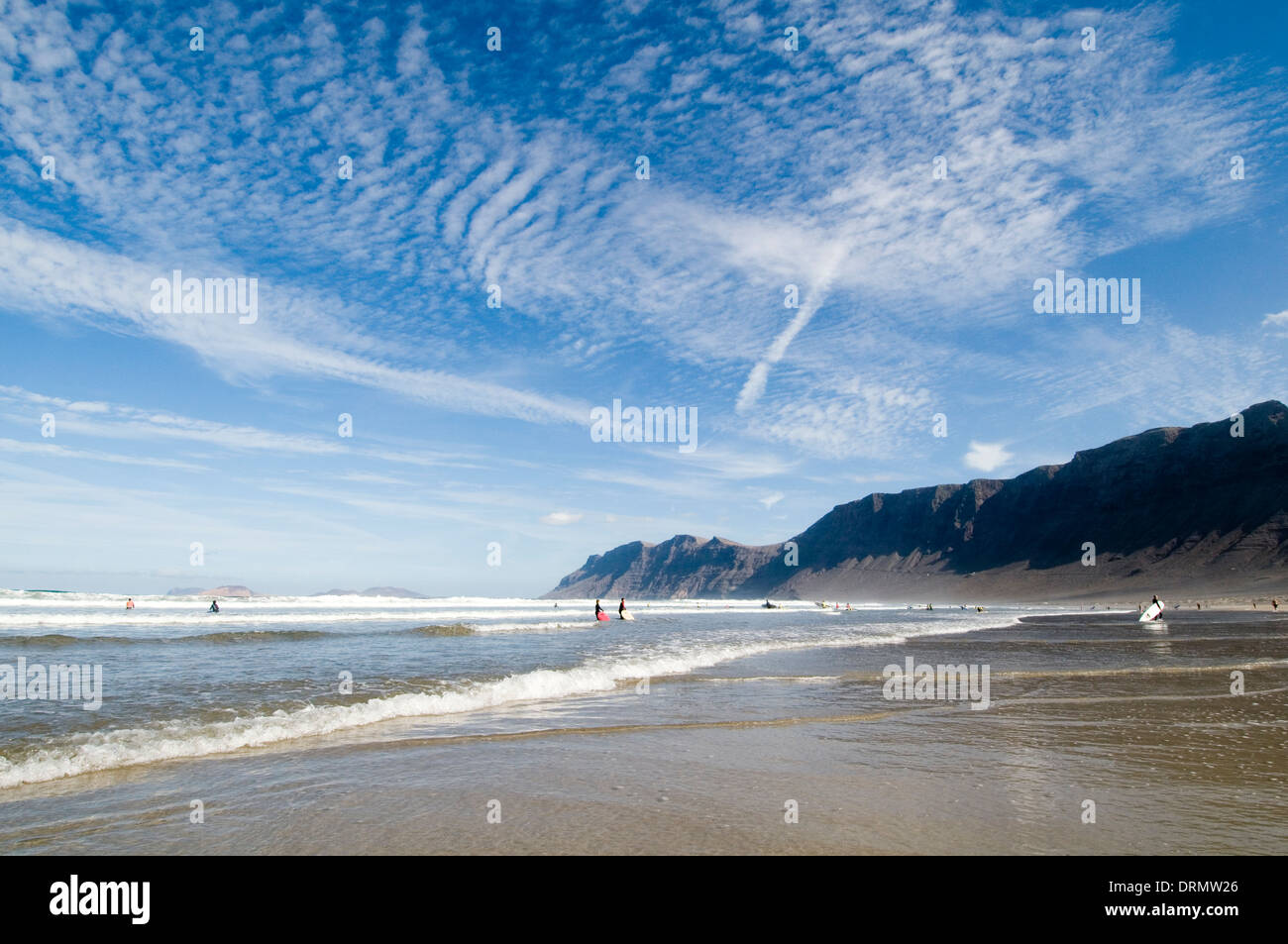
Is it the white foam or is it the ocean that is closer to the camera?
the ocean

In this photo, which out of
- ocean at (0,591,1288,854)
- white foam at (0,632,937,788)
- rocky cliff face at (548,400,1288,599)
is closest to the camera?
ocean at (0,591,1288,854)

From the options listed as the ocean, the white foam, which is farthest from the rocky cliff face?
the white foam

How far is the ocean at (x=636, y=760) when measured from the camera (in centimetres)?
565

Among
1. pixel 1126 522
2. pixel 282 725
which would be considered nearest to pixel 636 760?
pixel 282 725

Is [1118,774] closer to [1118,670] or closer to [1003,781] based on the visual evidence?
[1003,781]

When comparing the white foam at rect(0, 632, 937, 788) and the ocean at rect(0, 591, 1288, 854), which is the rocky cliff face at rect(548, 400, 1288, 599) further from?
the white foam at rect(0, 632, 937, 788)

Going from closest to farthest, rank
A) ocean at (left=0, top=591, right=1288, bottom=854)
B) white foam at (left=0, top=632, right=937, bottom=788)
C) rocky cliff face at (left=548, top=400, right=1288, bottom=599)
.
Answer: ocean at (left=0, top=591, right=1288, bottom=854), white foam at (left=0, top=632, right=937, bottom=788), rocky cliff face at (left=548, top=400, right=1288, bottom=599)

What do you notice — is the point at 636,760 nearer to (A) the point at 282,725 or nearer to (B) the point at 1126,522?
(A) the point at 282,725

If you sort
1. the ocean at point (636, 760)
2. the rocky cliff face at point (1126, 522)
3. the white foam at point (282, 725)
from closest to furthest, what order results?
1. the ocean at point (636, 760)
2. the white foam at point (282, 725)
3. the rocky cliff face at point (1126, 522)

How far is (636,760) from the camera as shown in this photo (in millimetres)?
8336

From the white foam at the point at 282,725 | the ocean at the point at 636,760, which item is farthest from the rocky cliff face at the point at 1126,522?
the white foam at the point at 282,725

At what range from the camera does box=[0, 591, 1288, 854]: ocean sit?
565 centimetres

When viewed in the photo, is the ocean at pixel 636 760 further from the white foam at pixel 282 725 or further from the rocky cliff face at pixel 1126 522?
the rocky cliff face at pixel 1126 522
